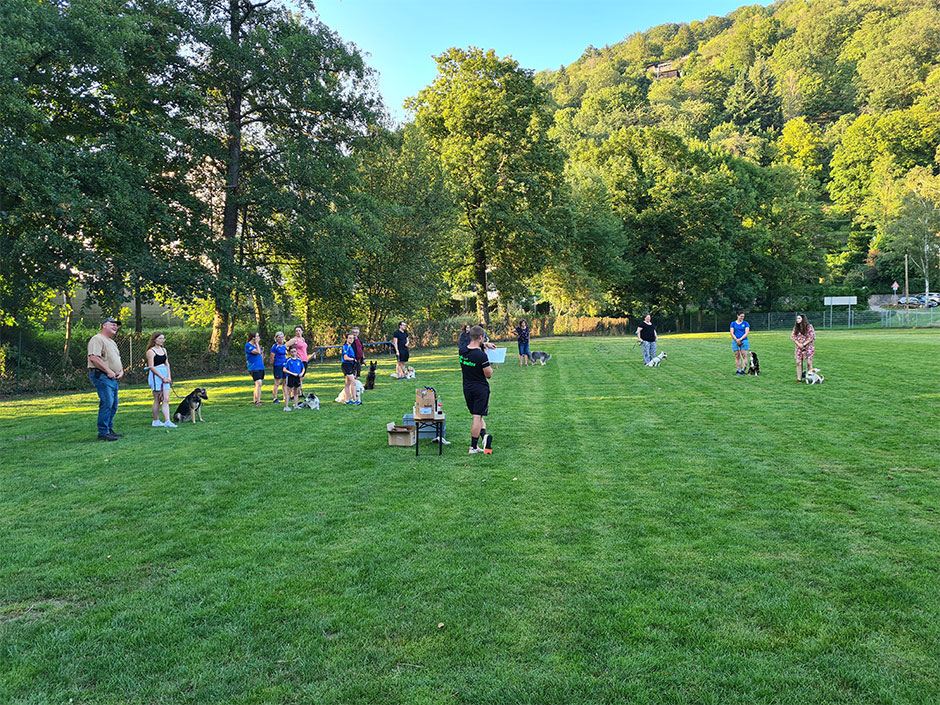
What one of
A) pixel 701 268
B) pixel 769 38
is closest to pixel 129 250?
pixel 701 268

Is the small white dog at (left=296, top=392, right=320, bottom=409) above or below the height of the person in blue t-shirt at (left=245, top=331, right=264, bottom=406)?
below

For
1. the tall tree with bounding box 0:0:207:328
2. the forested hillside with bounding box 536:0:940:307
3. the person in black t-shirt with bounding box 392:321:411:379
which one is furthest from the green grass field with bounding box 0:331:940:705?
the forested hillside with bounding box 536:0:940:307

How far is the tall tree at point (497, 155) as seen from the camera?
129 ft

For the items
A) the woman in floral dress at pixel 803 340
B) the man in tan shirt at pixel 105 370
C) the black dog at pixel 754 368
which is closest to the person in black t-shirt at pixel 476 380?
the man in tan shirt at pixel 105 370

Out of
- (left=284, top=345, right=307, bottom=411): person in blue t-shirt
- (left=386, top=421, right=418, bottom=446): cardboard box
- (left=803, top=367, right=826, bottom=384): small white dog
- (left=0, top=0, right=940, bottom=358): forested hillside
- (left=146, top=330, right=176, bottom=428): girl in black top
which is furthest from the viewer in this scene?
(left=0, top=0, right=940, bottom=358): forested hillside

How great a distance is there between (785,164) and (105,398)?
7531 cm

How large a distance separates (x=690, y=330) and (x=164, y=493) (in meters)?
57.0

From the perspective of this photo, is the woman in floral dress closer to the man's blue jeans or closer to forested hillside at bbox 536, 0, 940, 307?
the man's blue jeans

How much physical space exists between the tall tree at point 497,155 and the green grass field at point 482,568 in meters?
31.4

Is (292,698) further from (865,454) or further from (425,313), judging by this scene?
(425,313)

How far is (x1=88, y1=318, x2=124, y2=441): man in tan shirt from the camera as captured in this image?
1021 centimetres

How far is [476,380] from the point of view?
8.72m

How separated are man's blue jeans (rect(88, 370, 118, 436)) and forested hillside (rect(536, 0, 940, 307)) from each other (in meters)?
40.6

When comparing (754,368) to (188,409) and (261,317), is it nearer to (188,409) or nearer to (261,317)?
(188,409)
